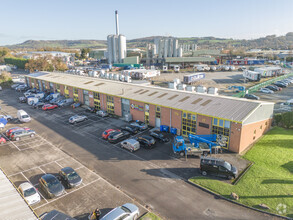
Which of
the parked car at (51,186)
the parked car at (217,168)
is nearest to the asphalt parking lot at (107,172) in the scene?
the parked car at (51,186)

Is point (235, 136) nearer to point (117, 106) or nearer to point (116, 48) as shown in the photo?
point (117, 106)

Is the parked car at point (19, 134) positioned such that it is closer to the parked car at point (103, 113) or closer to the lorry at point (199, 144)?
the parked car at point (103, 113)

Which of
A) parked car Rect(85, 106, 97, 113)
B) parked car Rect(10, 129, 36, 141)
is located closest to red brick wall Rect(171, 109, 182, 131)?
parked car Rect(85, 106, 97, 113)

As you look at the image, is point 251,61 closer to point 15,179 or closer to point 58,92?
point 58,92

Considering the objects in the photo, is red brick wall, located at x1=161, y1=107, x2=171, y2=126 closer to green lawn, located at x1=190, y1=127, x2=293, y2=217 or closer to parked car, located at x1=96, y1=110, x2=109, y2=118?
green lawn, located at x1=190, y1=127, x2=293, y2=217

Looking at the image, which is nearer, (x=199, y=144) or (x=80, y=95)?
(x=199, y=144)

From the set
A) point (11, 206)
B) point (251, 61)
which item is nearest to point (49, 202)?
point (11, 206)

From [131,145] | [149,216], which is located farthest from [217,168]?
[131,145]
